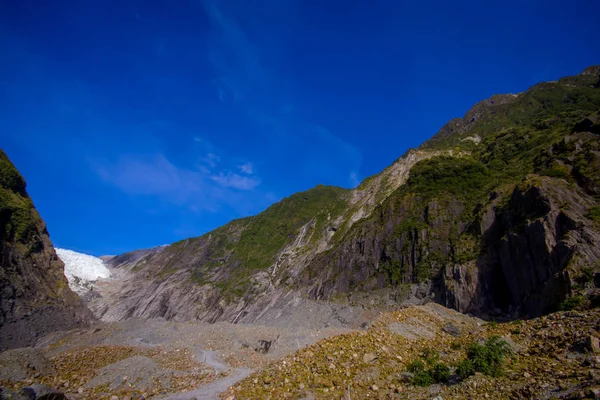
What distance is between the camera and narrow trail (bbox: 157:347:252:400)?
13.5 meters

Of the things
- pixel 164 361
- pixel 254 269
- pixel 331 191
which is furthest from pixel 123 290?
pixel 164 361

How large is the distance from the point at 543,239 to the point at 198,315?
75407 mm

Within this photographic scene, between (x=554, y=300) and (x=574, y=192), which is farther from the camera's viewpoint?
(x=574, y=192)

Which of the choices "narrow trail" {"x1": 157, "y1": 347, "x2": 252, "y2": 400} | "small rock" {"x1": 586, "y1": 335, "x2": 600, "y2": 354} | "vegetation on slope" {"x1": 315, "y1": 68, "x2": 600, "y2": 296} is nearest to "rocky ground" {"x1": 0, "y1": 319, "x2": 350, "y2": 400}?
"narrow trail" {"x1": 157, "y1": 347, "x2": 252, "y2": 400}

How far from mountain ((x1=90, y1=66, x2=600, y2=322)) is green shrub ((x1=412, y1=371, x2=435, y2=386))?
14.5 metres

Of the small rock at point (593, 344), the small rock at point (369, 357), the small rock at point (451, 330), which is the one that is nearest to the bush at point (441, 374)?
the small rock at point (369, 357)

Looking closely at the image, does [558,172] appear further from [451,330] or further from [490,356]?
[490,356]

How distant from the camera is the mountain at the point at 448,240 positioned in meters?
26.7

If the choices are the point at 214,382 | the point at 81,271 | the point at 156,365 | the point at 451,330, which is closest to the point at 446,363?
the point at 451,330

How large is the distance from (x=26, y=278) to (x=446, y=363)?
53.5 meters

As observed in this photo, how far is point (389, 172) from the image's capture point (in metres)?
81.5

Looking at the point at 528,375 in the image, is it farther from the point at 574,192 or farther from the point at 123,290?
the point at 123,290

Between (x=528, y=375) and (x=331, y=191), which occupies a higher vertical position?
(x=331, y=191)

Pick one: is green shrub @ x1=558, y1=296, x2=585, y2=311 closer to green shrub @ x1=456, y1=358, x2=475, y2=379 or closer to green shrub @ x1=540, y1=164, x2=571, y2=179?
green shrub @ x1=456, y1=358, x2=475, y2=379
